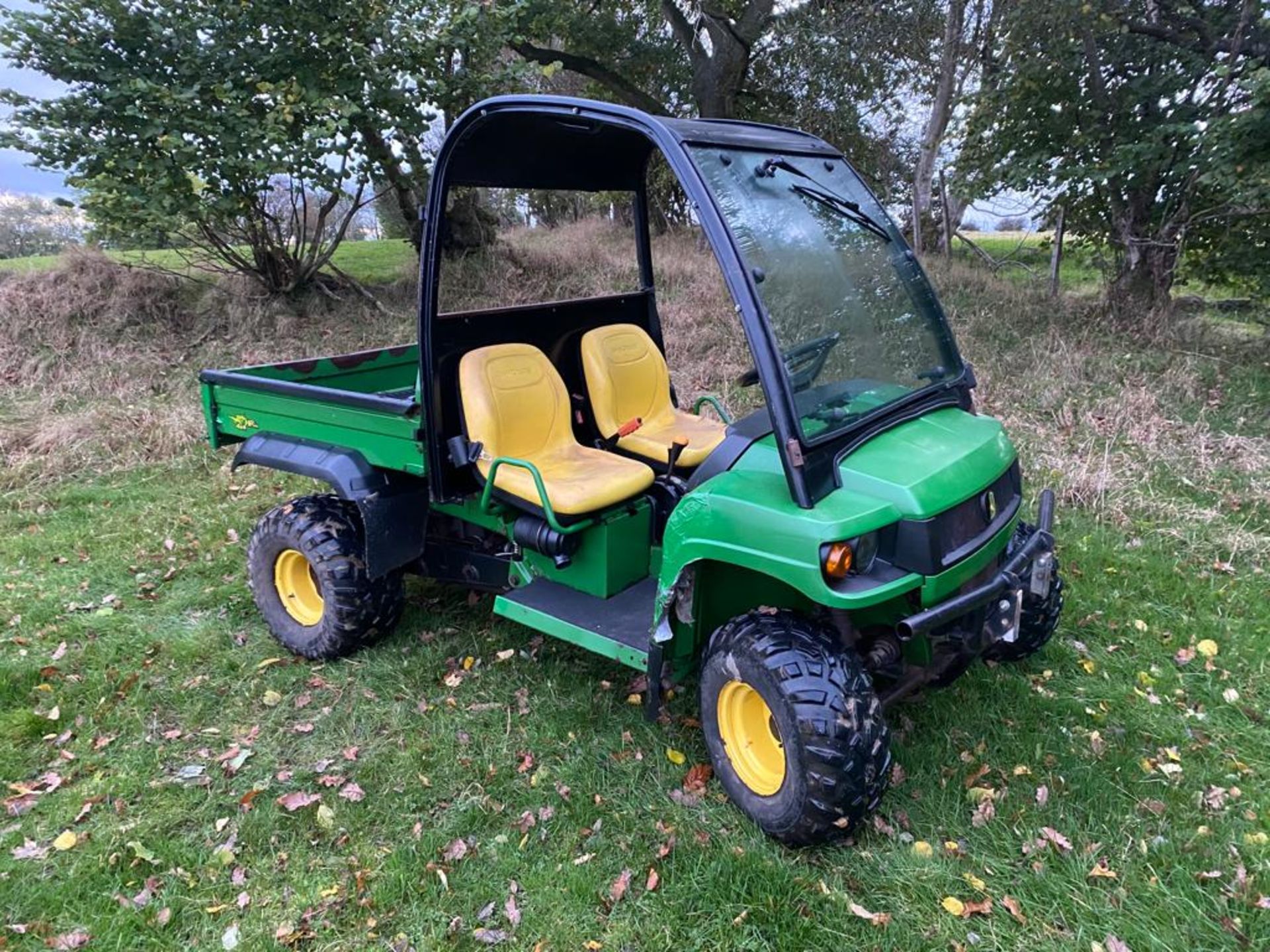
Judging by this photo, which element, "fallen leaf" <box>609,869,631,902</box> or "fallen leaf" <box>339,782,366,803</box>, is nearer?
"fallen leaf" <box>609,869,631,902</box>

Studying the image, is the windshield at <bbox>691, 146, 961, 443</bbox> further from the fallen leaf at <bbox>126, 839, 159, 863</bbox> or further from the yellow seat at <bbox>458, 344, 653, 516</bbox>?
the fallen leaf at <bbox>126, 839, 159, 863</bbox>

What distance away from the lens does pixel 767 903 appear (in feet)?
7.95

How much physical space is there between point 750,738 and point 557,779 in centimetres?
72

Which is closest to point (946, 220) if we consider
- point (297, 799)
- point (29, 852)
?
point (297, 799)

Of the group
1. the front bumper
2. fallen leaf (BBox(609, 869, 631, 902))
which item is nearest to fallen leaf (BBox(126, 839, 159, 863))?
fallen leaf (BBox(609, 869, 631, 902))

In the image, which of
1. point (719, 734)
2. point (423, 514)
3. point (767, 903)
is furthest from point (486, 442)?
point (767, 903)

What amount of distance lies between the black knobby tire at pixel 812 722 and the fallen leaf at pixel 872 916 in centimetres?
20

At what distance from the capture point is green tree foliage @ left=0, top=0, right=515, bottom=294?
7414 millimetres

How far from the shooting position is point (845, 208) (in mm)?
2932

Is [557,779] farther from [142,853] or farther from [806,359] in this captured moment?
[806,359]

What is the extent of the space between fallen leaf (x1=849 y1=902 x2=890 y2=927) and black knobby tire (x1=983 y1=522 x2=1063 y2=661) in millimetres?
1207

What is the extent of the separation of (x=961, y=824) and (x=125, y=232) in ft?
27.8

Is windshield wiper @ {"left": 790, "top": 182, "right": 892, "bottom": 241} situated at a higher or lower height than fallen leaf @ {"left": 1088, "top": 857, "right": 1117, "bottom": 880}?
higher

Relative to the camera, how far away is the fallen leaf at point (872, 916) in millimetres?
2365
